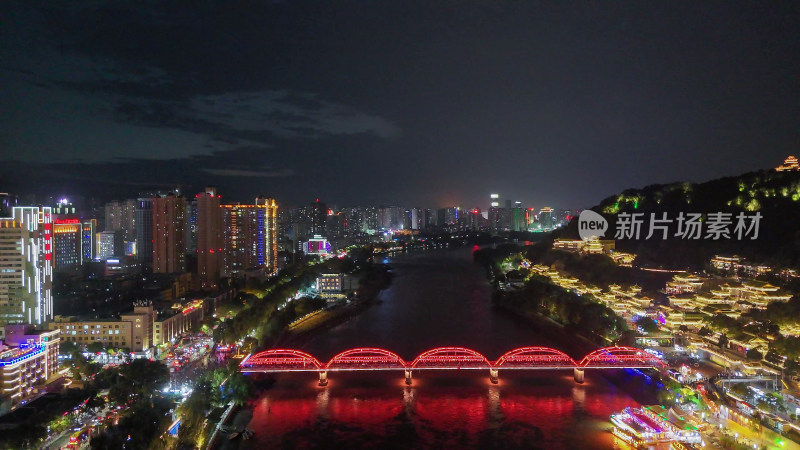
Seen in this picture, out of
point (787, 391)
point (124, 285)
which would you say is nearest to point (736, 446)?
point (787, 391)

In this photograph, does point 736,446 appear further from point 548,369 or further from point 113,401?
point 113,401

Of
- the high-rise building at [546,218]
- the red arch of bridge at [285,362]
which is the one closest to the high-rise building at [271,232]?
the red arch of bridge at [285,362]

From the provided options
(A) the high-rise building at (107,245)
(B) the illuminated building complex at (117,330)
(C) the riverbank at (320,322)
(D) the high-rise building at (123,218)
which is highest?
(D) the high-rise building at (123,218)

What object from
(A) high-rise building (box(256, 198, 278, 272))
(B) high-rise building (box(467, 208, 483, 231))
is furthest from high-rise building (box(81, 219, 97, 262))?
(B) high-rise building (box(467, 208, 483, 231))

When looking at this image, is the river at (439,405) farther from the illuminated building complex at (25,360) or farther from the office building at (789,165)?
the office building at (789,165)

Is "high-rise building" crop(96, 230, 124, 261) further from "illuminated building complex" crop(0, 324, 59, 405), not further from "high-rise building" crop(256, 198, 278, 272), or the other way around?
"illuminated building complex" crop(0, 324, 59, 405)
